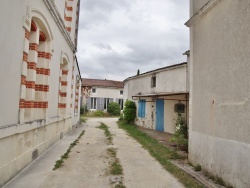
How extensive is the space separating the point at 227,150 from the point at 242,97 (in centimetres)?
111

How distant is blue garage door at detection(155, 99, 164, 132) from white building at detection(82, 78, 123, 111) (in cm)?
Answer: 1990

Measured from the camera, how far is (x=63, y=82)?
11508mm

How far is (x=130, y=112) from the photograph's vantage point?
19.8m

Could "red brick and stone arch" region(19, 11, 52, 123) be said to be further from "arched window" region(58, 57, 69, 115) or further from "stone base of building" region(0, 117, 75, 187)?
"arched window" region(58, 57, 69, 115)

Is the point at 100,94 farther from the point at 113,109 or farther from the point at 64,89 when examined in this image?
the point at 64,89

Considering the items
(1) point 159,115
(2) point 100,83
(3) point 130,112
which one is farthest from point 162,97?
(2) point 100,83

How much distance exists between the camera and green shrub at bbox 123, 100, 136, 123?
19812mm

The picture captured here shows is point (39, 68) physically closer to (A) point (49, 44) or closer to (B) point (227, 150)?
(A) point (49, 44)

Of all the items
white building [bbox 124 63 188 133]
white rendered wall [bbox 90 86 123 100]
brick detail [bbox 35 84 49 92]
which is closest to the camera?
brick detail [bbox 35 84 49 92]

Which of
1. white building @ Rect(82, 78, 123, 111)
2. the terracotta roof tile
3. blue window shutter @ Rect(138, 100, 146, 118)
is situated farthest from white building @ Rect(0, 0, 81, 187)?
the terracotta roof tile

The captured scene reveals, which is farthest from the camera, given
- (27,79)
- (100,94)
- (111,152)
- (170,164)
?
(100,94)

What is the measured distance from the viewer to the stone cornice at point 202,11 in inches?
212

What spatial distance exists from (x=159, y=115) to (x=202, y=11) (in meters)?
10.5

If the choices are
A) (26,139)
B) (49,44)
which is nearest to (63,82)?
(49,44)
